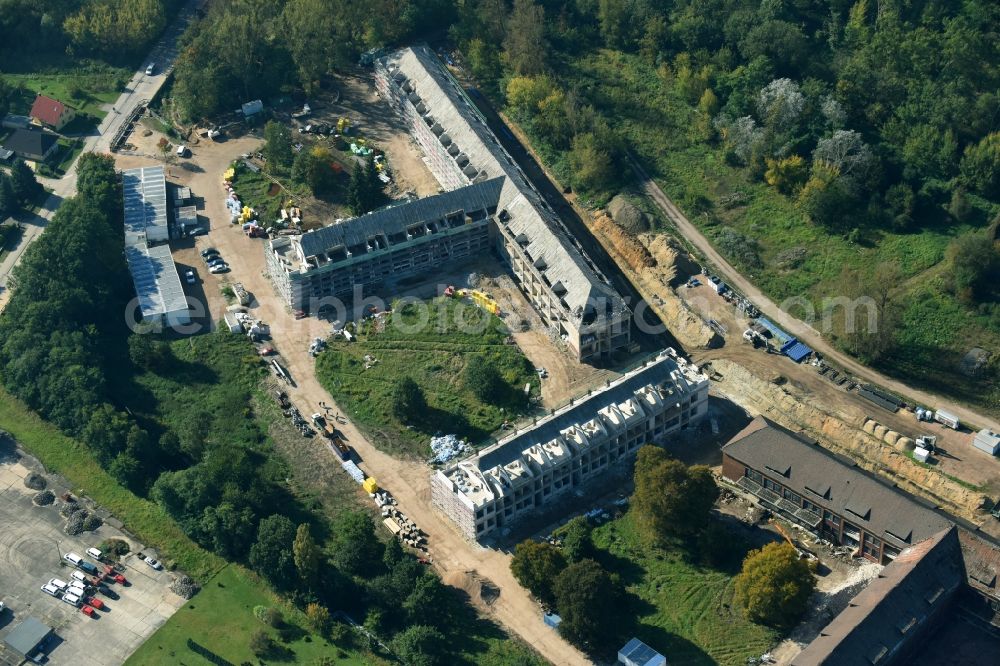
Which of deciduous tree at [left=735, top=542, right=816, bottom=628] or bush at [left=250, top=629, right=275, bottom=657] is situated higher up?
deciduous tree at [left=735, top=542, right=816, bottom=628]

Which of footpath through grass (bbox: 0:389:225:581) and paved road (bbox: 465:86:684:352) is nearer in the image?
footpath through grass (bbox: 0:389:225:581)

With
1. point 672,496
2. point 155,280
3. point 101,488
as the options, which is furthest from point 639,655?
point 155,280

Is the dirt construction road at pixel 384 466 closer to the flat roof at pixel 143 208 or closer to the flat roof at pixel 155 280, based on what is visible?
the flat roof at pixel 155 280

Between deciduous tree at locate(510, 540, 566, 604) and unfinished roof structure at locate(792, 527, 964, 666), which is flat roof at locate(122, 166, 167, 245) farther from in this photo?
unfinished roof structure at locate(792, 527, 964, 666)

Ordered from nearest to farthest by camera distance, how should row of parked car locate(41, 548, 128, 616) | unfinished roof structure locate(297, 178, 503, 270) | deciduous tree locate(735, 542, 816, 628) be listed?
deciduous tree locate(735, 542, 816, 628)
row of parked car locate(41, 548, 128, 616)
unfinished roof structure locate(297, 178, 503, 270)

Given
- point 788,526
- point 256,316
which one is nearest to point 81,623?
point 256,316

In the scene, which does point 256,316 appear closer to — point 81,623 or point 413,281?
point 413,281

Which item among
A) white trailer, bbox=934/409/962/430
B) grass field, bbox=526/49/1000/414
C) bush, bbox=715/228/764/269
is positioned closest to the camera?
white trailer, bbox=934/409/962/430

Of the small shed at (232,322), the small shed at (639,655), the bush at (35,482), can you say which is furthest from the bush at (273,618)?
the small shed at (232,322)

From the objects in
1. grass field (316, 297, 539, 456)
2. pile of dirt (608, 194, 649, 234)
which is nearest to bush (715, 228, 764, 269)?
pile of dirt (608, 194, 649, 234)
